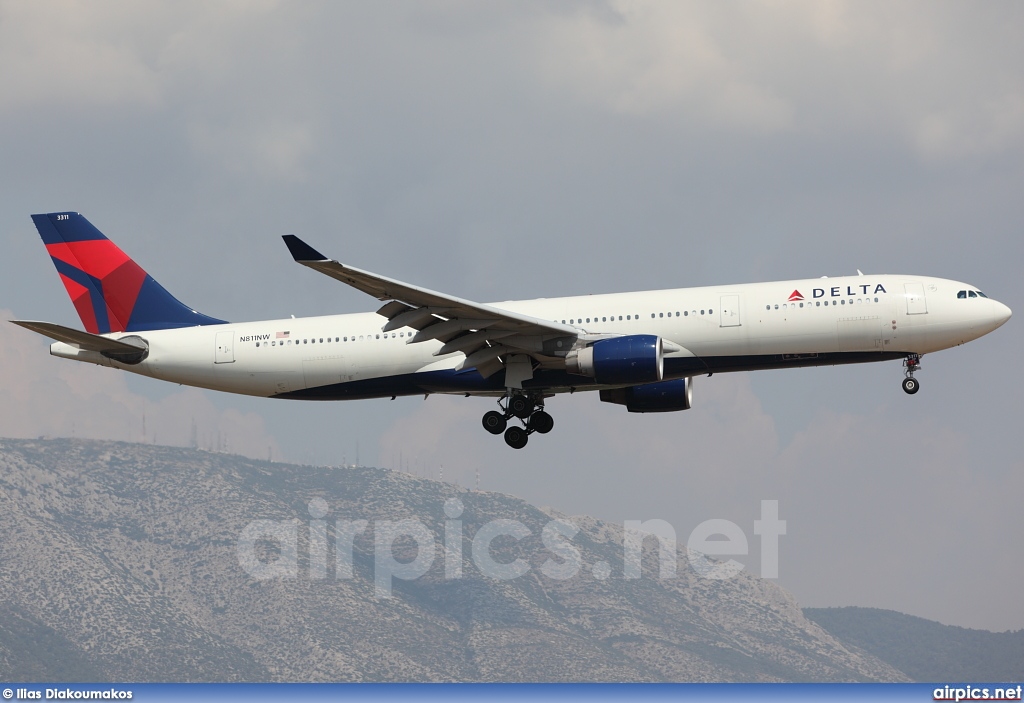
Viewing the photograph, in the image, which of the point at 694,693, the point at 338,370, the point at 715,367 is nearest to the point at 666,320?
the point at 715,367

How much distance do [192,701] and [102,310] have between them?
54.7ft

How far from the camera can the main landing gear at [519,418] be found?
4959cm

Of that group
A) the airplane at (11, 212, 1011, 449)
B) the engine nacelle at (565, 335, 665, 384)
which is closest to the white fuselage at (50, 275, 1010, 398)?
the airplane at (11, 212, 1011, 449)

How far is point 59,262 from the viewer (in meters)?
56.2

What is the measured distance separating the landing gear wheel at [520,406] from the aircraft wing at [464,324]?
134cm

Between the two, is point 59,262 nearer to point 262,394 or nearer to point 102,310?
point 102,310

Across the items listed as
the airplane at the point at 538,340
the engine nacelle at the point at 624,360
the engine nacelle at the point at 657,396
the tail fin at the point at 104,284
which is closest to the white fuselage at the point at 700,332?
the airplane at the point at 538,340

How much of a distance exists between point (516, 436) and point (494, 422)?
117cm

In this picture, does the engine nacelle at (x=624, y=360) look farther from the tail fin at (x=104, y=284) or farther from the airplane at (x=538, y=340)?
the tail fin at (x=104, y=284)

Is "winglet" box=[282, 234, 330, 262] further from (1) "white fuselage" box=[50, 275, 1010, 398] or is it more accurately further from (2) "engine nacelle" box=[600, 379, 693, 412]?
(2) "engine nacelle" box=[600, 379, 693, 412]

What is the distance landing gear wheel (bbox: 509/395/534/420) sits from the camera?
49344 mm

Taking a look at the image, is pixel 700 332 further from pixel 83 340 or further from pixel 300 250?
pixel 83 340

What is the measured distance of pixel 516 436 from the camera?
5119 cm

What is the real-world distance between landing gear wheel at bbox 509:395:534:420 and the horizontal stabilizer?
1394cm
